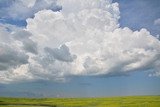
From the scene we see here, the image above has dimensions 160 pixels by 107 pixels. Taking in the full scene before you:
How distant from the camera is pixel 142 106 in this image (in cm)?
7331

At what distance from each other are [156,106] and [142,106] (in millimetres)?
3661

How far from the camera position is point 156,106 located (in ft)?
233
